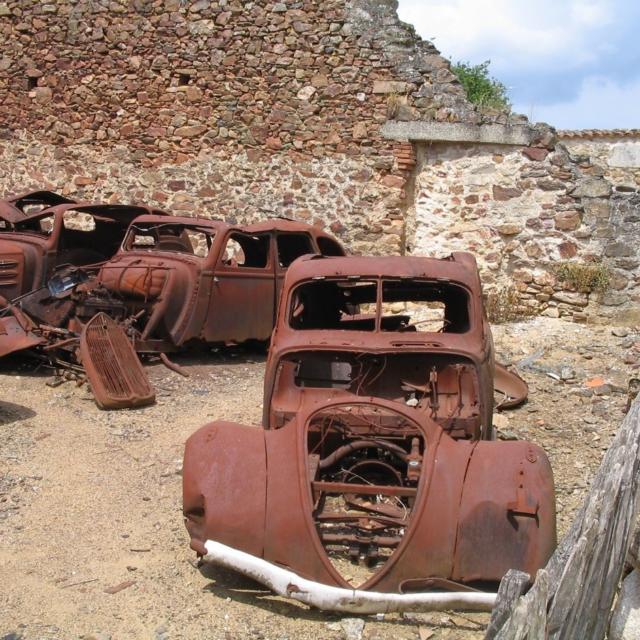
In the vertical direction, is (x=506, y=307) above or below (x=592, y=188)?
below

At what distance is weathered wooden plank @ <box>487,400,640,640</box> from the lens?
94.0 inches

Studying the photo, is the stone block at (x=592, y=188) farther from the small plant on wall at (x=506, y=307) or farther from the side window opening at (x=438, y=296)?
the side window opening at (x=438, y=296)

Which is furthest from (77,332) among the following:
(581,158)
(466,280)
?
(581,158)

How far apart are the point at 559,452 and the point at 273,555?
304 cm

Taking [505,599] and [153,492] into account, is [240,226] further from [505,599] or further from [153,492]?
[505,599]

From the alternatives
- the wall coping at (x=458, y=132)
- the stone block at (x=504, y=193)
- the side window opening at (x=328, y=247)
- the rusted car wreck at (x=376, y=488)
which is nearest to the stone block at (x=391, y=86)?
the wall coping at (x=458, y=132)

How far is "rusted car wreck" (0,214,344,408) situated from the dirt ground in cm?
34

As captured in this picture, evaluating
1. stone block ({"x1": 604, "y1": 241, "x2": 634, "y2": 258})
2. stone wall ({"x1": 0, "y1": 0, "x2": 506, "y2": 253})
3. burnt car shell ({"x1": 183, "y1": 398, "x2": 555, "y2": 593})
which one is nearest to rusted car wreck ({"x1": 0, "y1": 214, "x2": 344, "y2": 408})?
stone wall ({"x1": 0, "y1": 0, "x2": 506, "y2": 253})

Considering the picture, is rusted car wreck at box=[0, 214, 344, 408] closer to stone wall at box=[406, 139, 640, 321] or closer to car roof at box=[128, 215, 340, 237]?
car roof at box=[128, 215, 340, 237]

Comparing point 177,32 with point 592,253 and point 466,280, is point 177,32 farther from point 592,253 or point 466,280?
point 466,280

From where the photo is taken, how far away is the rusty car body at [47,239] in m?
8.76

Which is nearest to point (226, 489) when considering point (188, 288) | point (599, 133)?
point (188, 288)

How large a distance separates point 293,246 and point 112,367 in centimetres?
287

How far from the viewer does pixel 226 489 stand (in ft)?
12.4
